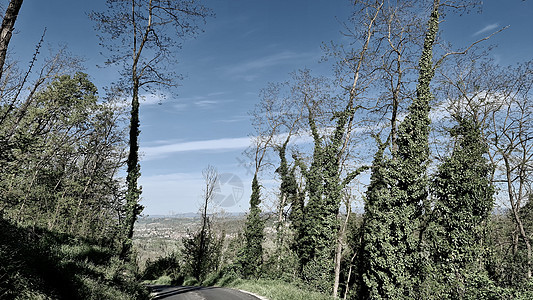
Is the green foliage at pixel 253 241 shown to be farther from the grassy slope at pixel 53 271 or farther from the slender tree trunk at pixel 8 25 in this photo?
the slender tree trunk at pixel 8 25

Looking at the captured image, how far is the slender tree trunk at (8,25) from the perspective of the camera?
6984 millimetres

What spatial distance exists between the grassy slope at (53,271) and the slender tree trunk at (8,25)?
184 inches

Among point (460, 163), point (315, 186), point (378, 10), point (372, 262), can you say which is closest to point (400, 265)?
point (372, 262)

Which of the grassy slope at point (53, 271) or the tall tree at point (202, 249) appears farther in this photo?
the tall tree at point (202, 249)

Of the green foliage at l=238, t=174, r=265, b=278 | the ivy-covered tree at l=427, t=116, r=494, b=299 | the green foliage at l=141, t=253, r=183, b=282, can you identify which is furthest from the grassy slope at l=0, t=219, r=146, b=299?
the green foliage at l=141, t=253, r=183, b=282

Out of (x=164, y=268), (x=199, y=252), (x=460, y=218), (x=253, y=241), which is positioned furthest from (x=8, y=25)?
(x=164, y=268)

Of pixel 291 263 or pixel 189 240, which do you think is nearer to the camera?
pixel 291 263

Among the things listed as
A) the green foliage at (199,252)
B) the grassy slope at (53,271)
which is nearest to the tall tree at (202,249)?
the green foliage at (199,252)

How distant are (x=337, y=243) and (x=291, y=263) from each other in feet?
15.4

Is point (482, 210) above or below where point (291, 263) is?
above

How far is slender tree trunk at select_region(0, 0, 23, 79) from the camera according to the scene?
22.9ft

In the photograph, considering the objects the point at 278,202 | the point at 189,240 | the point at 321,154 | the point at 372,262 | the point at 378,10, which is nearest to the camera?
the point at 372,262

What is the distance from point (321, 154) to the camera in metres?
24.8

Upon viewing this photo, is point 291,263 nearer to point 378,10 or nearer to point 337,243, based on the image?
point 337,243
